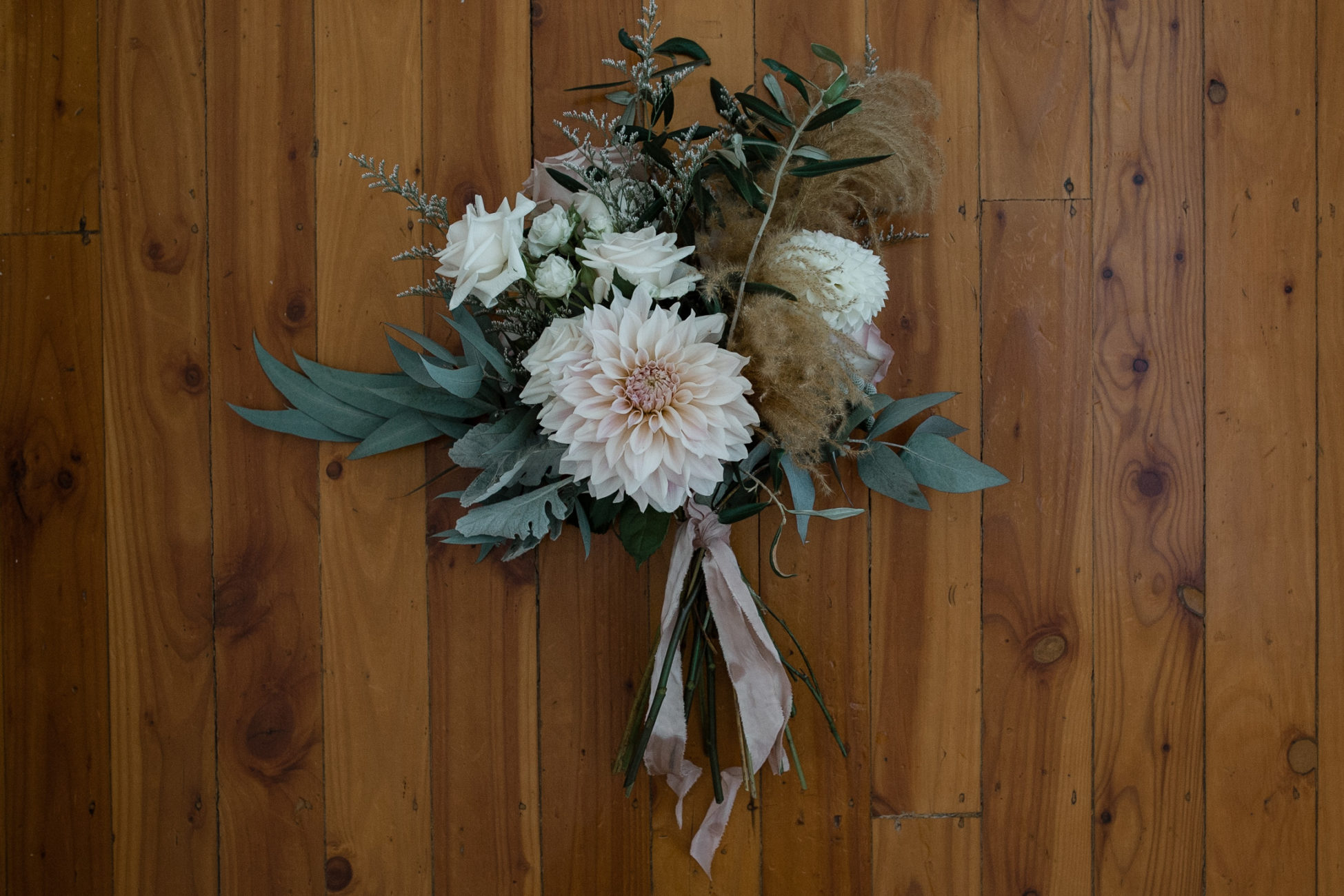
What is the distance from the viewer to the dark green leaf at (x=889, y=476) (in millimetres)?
926

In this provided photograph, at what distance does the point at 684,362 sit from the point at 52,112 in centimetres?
93

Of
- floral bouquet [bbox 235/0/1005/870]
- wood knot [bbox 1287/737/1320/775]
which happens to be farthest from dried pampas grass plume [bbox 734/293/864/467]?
wood knot [bbox 1287/737/1320/775]

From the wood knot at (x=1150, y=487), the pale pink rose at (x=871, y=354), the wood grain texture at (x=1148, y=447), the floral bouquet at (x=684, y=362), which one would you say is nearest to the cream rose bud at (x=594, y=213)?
the floral bouquet at (x=684, y=362)

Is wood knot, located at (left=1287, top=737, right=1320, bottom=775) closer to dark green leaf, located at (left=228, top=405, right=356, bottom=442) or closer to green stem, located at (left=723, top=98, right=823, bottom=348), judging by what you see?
green stem, located at (left=723, top=98, right=823, bottom=348)

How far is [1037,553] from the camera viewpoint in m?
1.01

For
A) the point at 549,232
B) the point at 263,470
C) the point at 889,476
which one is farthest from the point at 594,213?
the point at 263,470

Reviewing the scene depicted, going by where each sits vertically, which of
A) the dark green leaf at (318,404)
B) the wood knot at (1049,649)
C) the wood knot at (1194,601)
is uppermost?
the dark green leaf at (318,404)

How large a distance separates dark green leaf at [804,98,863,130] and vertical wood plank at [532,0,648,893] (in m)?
0.54

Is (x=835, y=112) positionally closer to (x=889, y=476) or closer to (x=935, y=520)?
(x=889, y=476)

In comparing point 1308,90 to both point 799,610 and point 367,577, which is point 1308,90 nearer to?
point 799,610

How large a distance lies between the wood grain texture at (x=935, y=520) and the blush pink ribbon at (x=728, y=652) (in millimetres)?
165

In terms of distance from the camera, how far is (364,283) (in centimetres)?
101

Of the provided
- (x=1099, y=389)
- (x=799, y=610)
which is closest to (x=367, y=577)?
(x=799, y=610)

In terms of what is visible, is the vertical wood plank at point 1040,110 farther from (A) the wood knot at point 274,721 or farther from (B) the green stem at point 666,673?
(A) the wood knot at point 274,721
